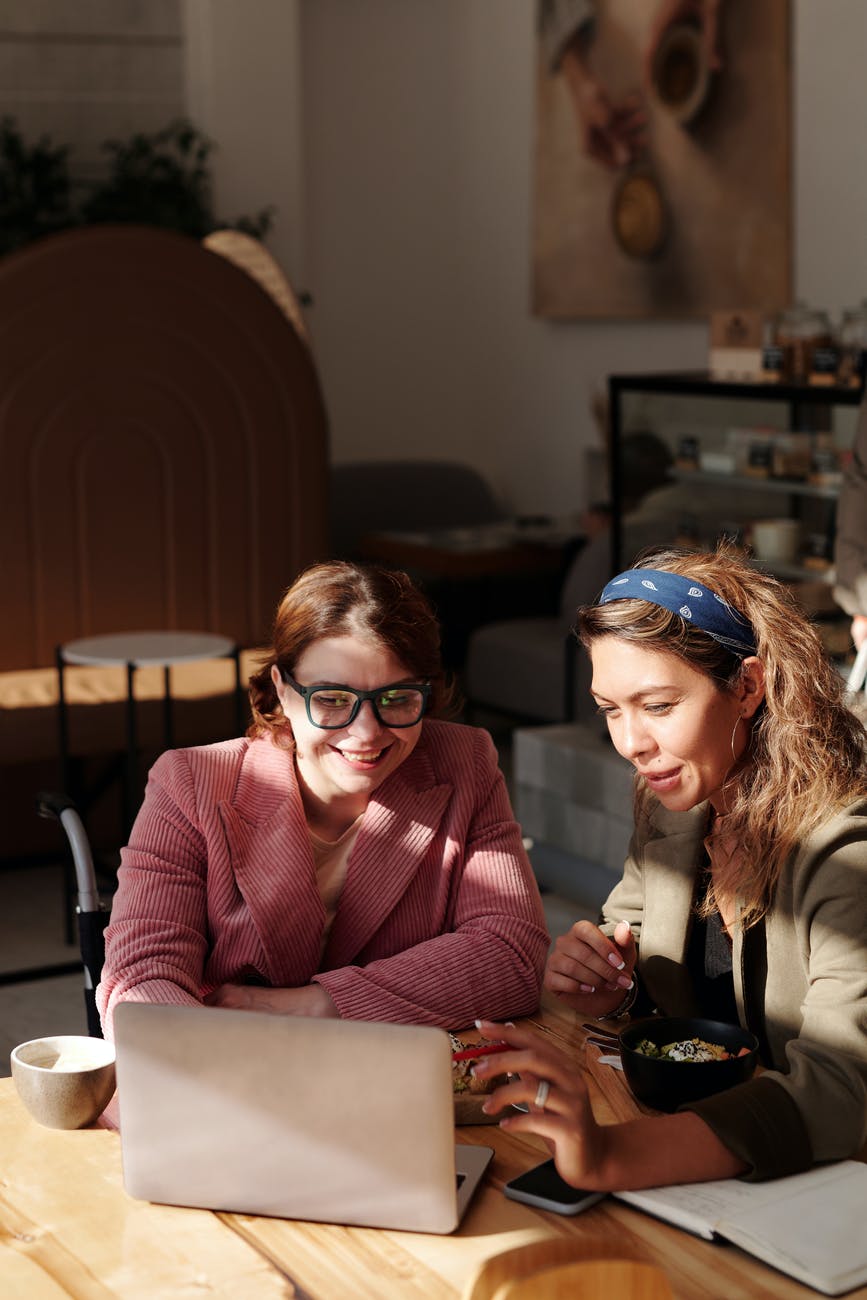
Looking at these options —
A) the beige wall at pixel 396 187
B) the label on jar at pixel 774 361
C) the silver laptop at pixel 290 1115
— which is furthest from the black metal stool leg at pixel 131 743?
the beige wall at pixel 396 187

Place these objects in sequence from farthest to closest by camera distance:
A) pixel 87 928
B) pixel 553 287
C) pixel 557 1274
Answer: pixel 553 287 → pixel 87 928 → pixel 557 1274

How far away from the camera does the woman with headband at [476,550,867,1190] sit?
1518 mm

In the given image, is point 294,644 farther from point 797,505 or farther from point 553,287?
point 553,287

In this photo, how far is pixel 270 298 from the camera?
5.02 m

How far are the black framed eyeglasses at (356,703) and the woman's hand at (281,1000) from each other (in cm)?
32

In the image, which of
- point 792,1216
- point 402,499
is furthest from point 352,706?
point 402,499

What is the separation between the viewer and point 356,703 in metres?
1.98

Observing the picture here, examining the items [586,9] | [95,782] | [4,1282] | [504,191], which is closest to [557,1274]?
[4,1282]

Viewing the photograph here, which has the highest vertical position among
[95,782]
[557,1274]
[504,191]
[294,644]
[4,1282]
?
[504,191]

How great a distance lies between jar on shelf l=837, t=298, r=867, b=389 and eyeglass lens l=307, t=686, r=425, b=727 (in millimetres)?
2866

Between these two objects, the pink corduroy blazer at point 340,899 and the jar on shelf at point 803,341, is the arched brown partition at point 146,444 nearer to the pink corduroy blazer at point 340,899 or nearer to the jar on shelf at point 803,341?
the jar on shelf at point 803,341

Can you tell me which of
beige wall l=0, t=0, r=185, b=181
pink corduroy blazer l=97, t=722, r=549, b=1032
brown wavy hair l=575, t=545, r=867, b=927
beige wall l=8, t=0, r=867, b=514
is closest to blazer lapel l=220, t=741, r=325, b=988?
pink corduroy blazer l=97, t=722, r=549, b=1032

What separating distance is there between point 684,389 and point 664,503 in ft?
1.24

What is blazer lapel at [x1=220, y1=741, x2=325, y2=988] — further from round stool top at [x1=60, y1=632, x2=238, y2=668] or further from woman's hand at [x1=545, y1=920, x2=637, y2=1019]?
round stool top at [x1=60, y1=632, x2=238, y2=668]
